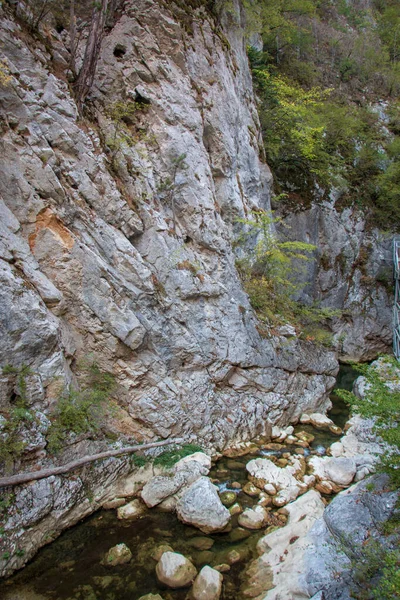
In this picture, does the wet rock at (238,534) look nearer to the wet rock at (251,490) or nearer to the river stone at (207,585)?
the river stone at (207,585)

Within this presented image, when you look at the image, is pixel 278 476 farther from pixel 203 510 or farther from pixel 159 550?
pixel 159 550

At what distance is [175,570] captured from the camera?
16.5ft

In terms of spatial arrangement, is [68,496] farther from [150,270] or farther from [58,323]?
[150,270]

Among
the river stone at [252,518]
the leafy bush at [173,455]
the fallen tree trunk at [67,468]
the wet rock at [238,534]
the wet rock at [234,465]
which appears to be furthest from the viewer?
the wet rock at [234,465]

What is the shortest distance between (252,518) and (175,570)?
1.84 meters

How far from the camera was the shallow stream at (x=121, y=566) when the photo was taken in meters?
4.80

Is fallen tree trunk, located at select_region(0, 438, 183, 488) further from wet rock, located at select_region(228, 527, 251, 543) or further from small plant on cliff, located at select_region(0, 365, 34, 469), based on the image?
wet rock, located at select_region(228, 527, 251, 543)

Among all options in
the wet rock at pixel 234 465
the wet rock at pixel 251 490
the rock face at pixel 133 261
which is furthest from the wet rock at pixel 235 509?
the rock face at pixel 133 261

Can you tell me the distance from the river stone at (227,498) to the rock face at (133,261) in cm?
152

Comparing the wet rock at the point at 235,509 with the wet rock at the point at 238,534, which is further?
the wet rock at the point at 235,509

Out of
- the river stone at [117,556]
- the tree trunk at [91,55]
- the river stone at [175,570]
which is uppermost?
the tree trunk at [91,55]

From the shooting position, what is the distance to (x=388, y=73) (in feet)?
80.0

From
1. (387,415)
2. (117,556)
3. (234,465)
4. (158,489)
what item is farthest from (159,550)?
(387,415)

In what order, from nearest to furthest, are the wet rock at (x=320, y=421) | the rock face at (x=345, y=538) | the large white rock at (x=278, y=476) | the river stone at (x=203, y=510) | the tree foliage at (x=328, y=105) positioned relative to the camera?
the rock face at (x=345, y=538) → the river stone at (x=203, y=510) → the large white rock at (x=278, y=476) → the wet rock at (x=320, y=421) → the tree foliage at (x=328, y=105)
